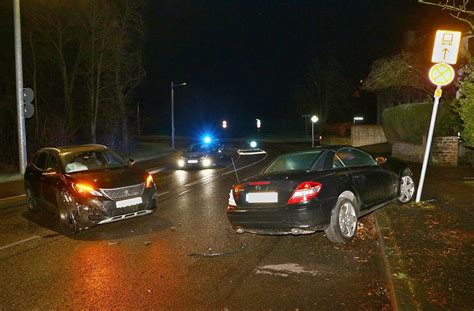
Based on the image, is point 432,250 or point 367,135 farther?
point 367,135

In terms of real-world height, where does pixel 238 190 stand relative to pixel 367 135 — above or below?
above

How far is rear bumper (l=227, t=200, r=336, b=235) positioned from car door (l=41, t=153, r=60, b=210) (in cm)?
411

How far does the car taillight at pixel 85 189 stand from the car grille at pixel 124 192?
142 mm

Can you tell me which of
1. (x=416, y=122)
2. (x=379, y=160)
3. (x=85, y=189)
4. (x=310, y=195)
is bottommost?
(x=85, y=189)

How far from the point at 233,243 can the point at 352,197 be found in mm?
1983

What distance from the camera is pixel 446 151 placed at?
18062 mm

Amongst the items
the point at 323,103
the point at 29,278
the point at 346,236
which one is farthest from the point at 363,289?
the point at 323,103

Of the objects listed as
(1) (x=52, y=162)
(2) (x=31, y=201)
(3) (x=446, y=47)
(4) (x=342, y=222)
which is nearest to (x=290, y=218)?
(4) (x=342, y=222)

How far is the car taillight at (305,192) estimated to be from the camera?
6754mm

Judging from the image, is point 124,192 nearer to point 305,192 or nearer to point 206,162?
point 305,192

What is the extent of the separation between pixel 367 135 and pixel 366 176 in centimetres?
3457

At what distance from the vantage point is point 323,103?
6962 centimetres

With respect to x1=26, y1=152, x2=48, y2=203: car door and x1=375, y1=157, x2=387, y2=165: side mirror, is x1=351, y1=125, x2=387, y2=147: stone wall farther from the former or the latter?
x1=26, y1=152, x2=48, y2=203: car door

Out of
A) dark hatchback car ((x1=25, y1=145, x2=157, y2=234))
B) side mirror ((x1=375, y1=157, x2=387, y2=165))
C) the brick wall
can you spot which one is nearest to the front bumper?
dark hatchback car ((x1=25, y1=145, x2=157, y2=234))
